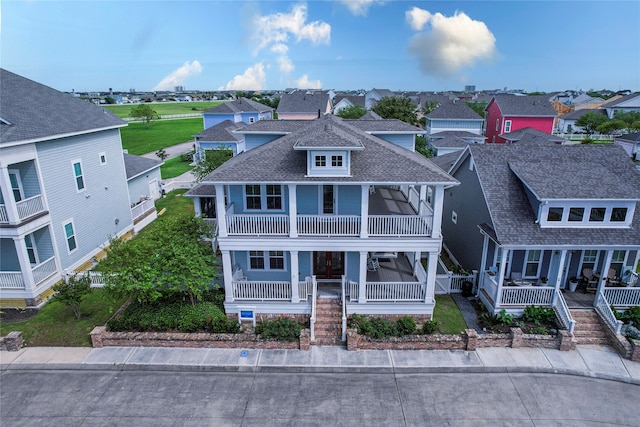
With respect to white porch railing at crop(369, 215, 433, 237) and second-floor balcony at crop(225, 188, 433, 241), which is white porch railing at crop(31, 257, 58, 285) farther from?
white porch railing at crop(369, 215, 433, 237)

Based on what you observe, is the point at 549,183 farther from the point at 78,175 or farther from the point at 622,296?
the point at 78,175

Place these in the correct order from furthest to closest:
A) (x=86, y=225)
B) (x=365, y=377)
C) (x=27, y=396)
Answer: (x=86, y=225) < (x=365, y=377) < (x=27, y=396)

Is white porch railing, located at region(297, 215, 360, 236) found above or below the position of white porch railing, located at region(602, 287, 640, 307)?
above

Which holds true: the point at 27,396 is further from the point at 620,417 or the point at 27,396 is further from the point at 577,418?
the point at 620,417

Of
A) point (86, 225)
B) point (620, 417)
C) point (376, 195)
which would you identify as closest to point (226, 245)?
point (376, 195)

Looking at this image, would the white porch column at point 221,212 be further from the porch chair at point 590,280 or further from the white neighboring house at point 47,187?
the porch chair at point 590,280

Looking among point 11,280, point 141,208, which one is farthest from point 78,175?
point 141,208

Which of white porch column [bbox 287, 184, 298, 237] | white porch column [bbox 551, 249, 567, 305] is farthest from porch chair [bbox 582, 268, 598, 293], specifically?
white porch column [bbox 287, 184, 298, 237]
